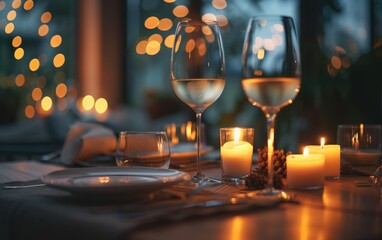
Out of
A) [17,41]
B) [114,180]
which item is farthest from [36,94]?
[114,180]

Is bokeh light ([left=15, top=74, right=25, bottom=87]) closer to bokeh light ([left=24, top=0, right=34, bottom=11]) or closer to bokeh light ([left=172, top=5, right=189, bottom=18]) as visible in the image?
bokeh light ([left=24, top=0, right=34, bottom=11])

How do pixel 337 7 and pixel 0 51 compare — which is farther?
pixel 0 51

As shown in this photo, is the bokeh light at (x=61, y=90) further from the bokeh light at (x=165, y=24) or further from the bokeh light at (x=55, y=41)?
the bokeh light at (x=165, y=24)

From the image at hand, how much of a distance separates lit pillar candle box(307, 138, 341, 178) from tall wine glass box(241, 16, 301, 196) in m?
0.24

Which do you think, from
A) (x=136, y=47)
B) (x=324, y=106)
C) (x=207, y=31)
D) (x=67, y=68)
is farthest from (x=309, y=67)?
(x=67, y=68)

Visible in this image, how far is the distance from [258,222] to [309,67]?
→ 2470mm

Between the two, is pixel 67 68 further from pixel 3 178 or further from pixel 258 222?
pixel 258 222

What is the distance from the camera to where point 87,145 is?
1257 millimetres

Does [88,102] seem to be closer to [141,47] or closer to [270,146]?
[141,47]

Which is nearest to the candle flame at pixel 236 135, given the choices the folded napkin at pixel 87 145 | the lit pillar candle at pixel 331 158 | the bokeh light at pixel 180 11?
the lit pillar candle at pixel 331 158

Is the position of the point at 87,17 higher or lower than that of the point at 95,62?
higher

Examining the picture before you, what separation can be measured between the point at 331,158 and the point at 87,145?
58 cm

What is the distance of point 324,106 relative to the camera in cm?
276

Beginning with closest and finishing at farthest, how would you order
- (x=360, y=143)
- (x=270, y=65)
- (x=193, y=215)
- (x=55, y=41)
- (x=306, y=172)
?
(x=193, y=215), (x=270, y=65), (x=306, y=172), (x=360, y=143), (x=55, y=41)
